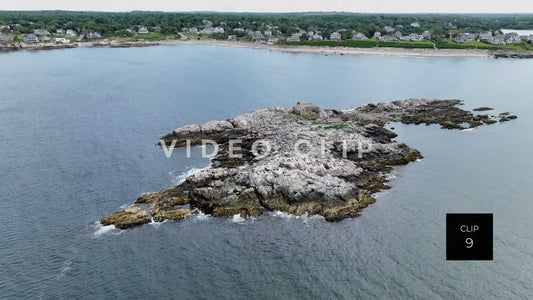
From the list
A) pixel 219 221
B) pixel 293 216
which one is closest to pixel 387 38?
pixel 293 216

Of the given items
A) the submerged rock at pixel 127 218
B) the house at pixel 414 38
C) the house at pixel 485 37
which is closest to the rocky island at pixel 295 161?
the submerged rock at pixel 127 218

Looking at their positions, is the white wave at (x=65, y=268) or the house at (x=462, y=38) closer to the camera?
the white wave at (x=65, y=268)

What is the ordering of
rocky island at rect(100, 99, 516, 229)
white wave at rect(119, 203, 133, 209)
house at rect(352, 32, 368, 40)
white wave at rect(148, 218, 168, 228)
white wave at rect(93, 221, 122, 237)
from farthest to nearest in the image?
house at rect(352, 32, 368, 40)
white wave at rect(119, 203, 133, 209)
rocky island at rect(100, 99, 516, 229)
white wave at rect(148, 218, 168, 228)
white wave at rect(93, 221, 122, 237)

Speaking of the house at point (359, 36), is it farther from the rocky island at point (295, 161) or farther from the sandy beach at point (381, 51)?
the rocky island at point (295, 161)

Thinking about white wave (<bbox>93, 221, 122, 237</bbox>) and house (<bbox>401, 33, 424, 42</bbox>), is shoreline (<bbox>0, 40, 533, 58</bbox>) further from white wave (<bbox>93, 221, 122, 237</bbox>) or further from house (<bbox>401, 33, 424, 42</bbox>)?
white wave (<bbox>93, 221, 122, 237</bbox>)

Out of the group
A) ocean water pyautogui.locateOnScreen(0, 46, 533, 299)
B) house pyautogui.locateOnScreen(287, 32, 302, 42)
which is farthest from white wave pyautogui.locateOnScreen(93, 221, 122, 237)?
house pyautogui.locateOnScreen(287, 32, 302, 42)

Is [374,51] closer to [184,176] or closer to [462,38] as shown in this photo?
[462,38]
